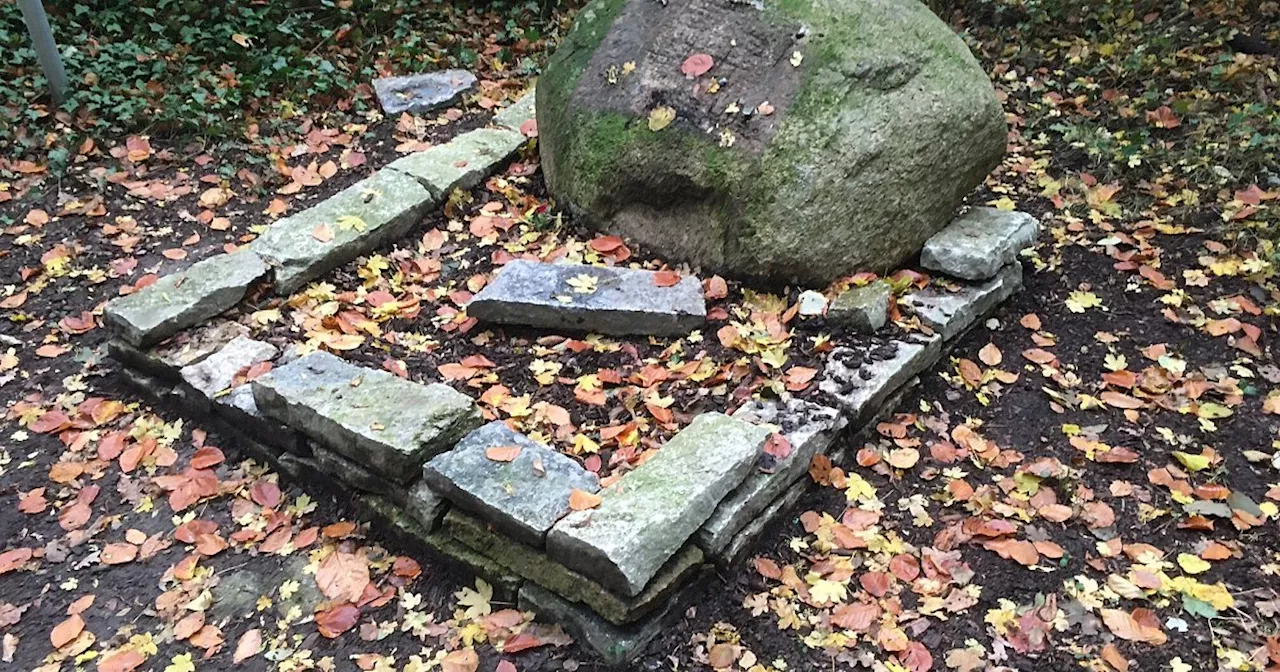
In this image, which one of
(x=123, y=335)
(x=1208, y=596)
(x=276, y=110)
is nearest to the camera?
(x=1208, y=596)

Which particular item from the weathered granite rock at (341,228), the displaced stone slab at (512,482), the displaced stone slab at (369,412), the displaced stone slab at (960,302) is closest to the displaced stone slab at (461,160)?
the weathered granite rock at (341,228)

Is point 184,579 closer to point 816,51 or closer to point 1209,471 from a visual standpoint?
point 816,51

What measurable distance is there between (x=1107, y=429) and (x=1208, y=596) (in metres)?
0.82

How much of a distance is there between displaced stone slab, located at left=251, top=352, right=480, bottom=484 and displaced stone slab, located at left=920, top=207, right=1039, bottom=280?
218 centimetres

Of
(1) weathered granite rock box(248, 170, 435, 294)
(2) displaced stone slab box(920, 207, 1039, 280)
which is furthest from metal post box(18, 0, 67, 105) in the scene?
(2) displaced stone slab box(920, 207, 1039, 280)

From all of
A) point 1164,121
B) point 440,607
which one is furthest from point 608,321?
point 1164,121

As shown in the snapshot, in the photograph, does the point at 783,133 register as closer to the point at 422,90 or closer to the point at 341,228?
the point at 341,228

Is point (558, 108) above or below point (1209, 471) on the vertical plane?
above

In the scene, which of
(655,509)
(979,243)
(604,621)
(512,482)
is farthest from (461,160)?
(604,621)

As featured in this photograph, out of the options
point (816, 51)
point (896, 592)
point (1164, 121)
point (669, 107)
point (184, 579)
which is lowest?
point (184, 579)

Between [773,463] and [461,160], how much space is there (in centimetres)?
289

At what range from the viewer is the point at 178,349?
389 centimetres

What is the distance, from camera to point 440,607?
304 centimetres

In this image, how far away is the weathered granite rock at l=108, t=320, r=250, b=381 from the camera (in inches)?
151
